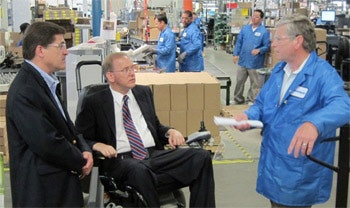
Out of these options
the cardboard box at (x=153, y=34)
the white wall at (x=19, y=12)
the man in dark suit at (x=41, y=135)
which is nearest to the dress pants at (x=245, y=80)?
the cardboard box at (x=153, y=34)

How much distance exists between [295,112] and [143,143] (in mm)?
1205

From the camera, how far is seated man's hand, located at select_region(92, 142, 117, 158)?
9.12ft

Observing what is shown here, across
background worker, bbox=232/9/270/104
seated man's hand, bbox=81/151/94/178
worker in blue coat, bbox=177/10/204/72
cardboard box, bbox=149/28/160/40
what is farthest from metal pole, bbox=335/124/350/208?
cardboard box, bbox=149/28/160/40

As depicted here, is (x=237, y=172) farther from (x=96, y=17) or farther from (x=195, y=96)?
(x=96, y=17)

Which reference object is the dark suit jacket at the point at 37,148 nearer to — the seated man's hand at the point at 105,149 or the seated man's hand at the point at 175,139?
the seated man's hand at the point at 105,149

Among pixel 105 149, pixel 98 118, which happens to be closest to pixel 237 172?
pixel 98 118

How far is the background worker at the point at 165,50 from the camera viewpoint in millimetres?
7512

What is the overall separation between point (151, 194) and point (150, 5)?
10440 mm

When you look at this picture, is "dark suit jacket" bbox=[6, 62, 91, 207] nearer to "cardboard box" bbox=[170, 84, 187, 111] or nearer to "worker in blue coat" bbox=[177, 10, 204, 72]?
"cardboard box" bbox=[170, 84, 187, 111]

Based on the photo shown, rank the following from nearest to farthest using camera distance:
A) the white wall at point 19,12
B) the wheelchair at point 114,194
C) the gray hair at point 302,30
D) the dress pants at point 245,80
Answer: the gray hair at point 302,30
the wheelchair at point 114,194
the dress pants at point 245,80
the white wall at point 19,12

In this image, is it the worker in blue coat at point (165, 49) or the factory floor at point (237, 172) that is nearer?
the factory floor at point (237, 172)

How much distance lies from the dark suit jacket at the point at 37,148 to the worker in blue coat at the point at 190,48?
526 cm

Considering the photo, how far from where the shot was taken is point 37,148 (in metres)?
2.38

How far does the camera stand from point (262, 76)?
22.3ft
